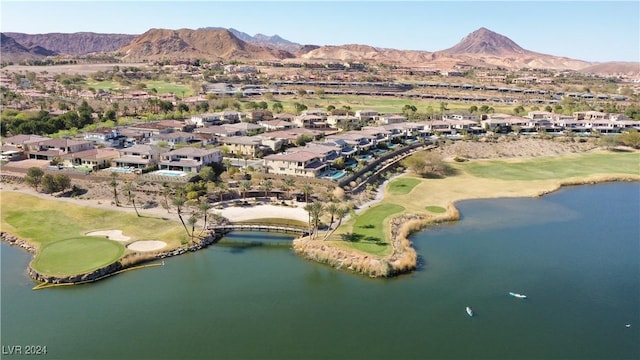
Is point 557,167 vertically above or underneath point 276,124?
underneath

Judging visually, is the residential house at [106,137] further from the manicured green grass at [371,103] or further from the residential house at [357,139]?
the manicured green grass at [371,103]

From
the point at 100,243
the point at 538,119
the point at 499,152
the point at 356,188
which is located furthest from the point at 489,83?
the point at 100,243

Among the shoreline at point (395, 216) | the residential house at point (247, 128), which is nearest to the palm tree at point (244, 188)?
the shoreline at point (395, 216)

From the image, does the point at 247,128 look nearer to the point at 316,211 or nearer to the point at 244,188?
the point at 244,188

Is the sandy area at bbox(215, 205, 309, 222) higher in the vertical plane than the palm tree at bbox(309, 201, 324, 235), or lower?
lower

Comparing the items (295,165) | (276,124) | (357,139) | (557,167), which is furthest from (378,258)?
(276,124)

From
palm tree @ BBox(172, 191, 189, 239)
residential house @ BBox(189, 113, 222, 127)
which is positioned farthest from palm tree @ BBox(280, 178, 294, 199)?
residential house @ BBox(189, 113, 222, 127)

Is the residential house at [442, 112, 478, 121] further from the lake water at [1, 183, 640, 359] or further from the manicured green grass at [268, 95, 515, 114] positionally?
the lake water at [1, 183, 640, 359]
